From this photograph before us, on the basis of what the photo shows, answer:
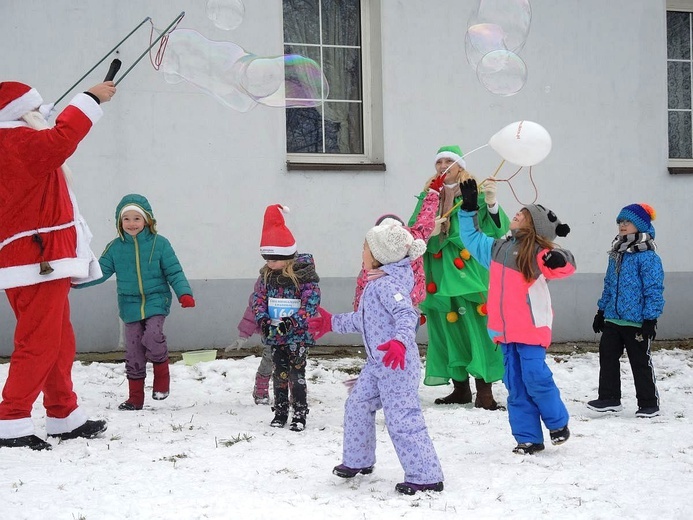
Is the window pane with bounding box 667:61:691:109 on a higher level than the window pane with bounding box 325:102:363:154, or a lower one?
higher

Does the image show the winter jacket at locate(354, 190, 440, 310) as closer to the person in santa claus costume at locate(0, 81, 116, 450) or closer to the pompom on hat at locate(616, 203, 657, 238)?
the pompom on hat at locate(616, 203, 657, 238)

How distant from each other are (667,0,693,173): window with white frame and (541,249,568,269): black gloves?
6019 mm

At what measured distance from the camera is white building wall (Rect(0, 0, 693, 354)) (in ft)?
28.4

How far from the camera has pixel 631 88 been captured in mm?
10070

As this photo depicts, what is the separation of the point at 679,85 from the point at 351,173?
4315 mm

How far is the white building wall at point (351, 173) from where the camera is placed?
8.65 metres

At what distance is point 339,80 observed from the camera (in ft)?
Answer: 31.6

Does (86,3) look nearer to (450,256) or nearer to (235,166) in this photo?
(235,166)

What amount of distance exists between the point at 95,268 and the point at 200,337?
3.32 metres

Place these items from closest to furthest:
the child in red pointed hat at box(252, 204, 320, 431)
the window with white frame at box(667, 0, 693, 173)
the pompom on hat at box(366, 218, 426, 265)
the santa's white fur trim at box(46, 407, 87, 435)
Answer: the pompom on hat at box(366, 218, 426, 265), the santa's white fur trim at box(46, 407, 87, 435), the child in red pointed hat at box(252, 204, 320, 431), the window with white frame at box(667, 0, 693, 173)

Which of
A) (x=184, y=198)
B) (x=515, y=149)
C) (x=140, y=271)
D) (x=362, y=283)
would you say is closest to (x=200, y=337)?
(x=184, y=198)

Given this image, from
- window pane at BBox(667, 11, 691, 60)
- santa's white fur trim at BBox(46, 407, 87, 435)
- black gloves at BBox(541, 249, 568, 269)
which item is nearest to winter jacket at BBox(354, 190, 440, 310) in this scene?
black gloves at BBox(541, 249, 568, 269)

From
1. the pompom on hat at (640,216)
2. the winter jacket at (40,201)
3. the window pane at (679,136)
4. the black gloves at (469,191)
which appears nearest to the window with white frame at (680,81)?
the window pane at (679,136)

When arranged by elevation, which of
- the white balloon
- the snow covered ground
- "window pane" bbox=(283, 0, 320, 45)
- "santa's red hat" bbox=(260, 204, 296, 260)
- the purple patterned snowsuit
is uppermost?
"window pane" bbox=(283, 0, 320, 45)
